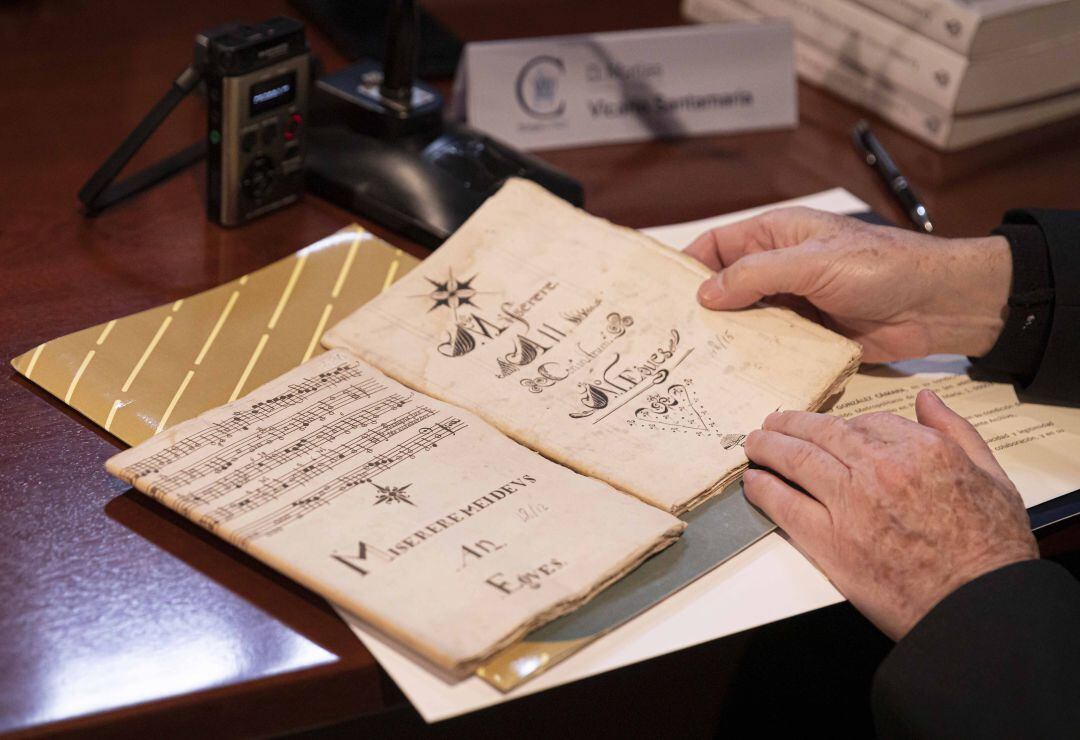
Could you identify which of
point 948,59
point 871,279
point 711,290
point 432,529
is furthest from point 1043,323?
point 432,529

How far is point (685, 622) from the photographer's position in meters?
0.71

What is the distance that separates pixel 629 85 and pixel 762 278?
44 cm

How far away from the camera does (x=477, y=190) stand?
1.08 metres

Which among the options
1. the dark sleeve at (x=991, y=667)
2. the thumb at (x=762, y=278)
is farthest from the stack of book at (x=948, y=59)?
the dark sleeve at (x=991, y=667)

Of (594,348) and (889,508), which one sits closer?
(889,508)

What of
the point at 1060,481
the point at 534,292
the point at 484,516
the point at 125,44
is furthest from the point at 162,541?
the point at 125,44

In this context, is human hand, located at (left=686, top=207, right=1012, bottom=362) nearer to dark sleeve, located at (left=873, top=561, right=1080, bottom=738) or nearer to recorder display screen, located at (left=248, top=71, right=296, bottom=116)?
dark sleeve, located at (left=873, top=561, right=1080, bottom=738)

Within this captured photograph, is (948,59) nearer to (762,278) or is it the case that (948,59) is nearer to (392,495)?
(762,278)

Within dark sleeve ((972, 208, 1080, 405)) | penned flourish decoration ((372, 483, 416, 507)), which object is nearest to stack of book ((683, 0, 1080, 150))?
dark sleeve ((972, 208, 1080, 405))

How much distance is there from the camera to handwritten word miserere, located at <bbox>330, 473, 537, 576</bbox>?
689 mm

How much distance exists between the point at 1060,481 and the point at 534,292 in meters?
0.42

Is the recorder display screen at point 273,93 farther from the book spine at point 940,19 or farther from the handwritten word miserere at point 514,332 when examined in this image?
the book spine at point 940,19

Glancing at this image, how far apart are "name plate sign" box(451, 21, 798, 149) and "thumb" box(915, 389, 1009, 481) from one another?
54 cm

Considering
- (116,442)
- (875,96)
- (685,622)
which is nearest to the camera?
(685,622)
